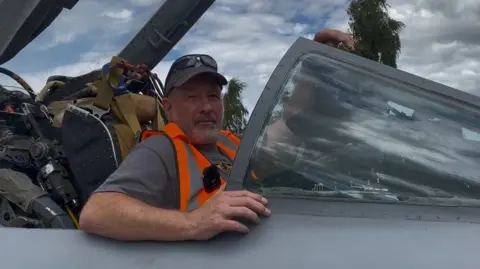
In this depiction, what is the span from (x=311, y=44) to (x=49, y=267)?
3.65 feet

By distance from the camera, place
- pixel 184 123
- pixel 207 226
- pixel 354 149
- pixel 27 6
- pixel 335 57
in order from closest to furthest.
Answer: pixel 207 226
pixel 354 149
pixel 335 57
pixel 184 123
pixel 27 6

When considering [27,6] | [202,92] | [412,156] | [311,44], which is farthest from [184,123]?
[27,6]

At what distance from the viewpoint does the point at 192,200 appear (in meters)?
2.27

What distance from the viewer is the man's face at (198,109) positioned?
9.17ft

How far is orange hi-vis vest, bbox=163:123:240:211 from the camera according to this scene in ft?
7.43

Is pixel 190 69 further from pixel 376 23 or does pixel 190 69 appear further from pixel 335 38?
pixel 376 23

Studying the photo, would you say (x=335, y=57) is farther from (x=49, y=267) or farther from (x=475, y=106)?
(x=49, y=267)

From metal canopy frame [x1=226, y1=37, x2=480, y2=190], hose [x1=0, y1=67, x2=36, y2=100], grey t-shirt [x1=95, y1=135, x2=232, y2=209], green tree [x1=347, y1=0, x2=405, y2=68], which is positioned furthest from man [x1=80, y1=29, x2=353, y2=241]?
green tree [x1=347, y1=0, x2=405, y2=68]

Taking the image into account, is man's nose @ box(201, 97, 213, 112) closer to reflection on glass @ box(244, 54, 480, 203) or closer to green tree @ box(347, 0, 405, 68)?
reflection on glass @ box(244, 54, 480, 203)

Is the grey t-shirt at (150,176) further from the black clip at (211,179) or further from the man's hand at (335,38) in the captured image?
the man's hand at (335,38)

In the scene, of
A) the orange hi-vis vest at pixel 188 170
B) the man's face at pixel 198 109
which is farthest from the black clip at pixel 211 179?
the man's face at pixel 198 109

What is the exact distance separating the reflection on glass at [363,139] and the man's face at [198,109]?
79 cm

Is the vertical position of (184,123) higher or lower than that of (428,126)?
lower

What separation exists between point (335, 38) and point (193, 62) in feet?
2.64
